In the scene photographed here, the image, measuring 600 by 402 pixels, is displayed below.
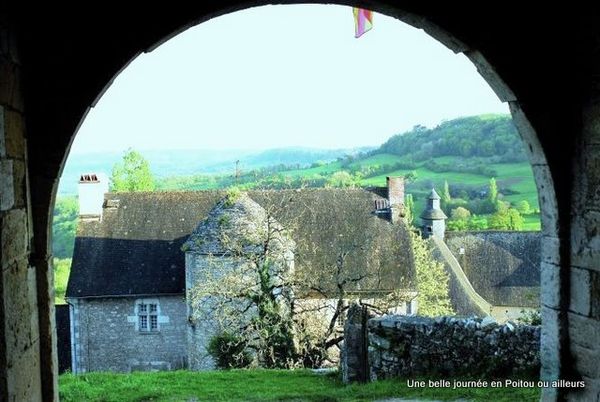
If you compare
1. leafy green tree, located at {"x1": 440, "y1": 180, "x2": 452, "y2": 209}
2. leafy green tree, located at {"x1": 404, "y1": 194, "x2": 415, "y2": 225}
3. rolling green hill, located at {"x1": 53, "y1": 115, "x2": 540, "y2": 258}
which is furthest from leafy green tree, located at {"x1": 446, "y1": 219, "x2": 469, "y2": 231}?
leafy green tree, located at {"x1": 440, "y1": 180, "x2": 452, "y2": 209}

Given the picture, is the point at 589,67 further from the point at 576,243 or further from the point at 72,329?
the point at 72,329

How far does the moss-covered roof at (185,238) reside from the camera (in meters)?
16.3

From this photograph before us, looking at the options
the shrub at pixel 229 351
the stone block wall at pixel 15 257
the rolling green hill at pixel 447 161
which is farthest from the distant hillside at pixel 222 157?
the stone block wall at pixel 15 257

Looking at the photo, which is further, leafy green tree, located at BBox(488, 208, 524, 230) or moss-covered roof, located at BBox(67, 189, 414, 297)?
leafy green tree, located at BBox(488, 208, 524, 230)

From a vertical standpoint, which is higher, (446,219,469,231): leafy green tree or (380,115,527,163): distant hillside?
(380,115,527,163): distant hillside

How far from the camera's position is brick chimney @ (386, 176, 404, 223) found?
17766 millimetres

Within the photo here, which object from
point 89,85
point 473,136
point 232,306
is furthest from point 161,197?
point 473,136

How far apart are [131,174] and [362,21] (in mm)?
24938

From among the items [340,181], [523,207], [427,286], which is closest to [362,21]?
[427,286]

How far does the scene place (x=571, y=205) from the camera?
10.4 ft

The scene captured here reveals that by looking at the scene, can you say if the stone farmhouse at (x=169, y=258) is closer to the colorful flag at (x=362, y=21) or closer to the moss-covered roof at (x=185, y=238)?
the moss-covered roof at (x=185, y=238)

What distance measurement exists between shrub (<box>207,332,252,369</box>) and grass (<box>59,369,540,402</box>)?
11.9ft

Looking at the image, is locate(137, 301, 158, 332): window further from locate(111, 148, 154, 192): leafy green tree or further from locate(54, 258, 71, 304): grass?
locate(54, 258, 71, 304): grass

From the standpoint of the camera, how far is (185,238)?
685 inches
